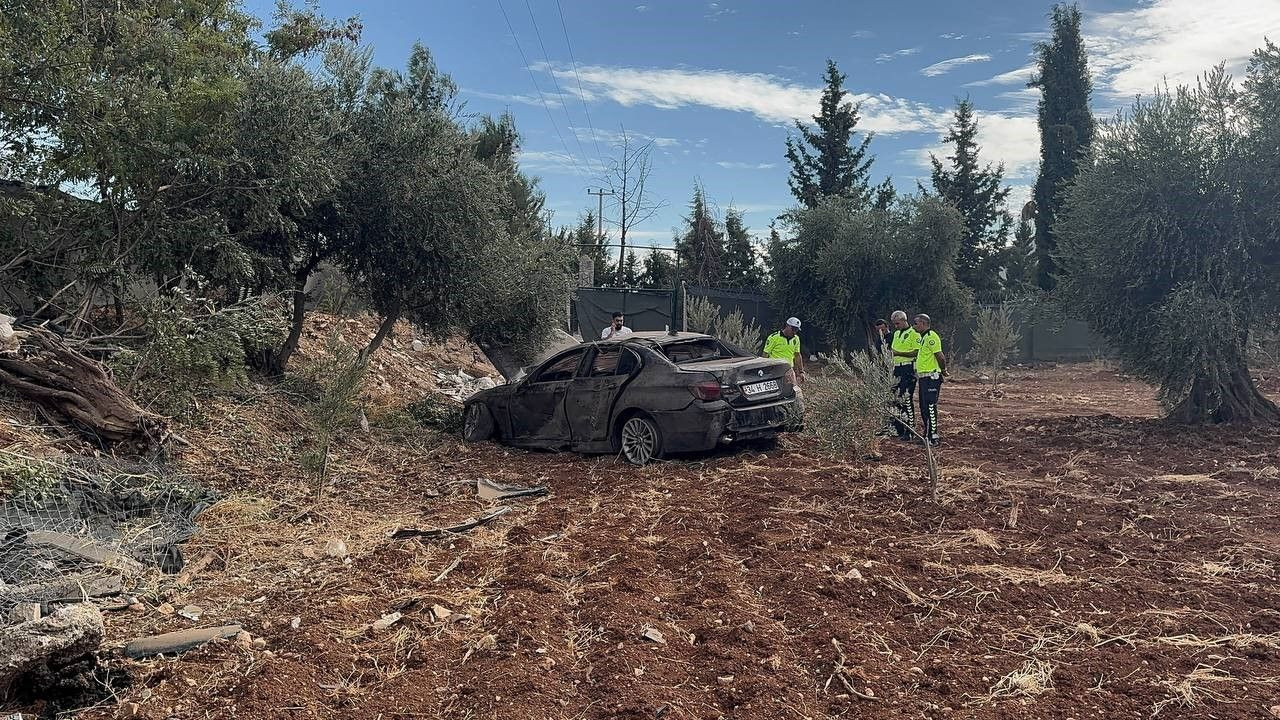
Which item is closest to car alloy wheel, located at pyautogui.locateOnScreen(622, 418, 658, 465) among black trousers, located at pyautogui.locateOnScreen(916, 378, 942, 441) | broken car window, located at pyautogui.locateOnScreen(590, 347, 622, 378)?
broken car window, located at pyautogui.locateOnScreen(590, 347, 622, 378)

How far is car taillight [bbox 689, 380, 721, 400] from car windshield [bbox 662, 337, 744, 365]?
1.79 feet

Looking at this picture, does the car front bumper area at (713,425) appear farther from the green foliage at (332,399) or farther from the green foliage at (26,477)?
the green foliage at (26,477)

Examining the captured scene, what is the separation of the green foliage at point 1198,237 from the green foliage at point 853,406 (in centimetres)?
582

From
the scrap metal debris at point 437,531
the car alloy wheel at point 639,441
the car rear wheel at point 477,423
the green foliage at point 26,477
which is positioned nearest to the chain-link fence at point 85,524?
the green foliage at point 26,477

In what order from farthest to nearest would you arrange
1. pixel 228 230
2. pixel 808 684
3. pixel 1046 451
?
1. pixel 228 230
2. pixel 1046 451
3. pixel 808 684

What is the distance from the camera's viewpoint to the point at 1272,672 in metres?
3.51

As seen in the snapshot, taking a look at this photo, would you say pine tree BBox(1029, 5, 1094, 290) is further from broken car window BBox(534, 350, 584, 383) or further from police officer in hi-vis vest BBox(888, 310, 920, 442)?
broken car window BBox(534, 350, 584, 383)

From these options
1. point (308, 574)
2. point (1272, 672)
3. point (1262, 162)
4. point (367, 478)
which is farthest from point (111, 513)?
point (1262, 162)

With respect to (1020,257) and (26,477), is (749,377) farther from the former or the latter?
(1020,257)

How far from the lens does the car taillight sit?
815 centimetres

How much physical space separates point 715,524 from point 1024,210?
32586 mm

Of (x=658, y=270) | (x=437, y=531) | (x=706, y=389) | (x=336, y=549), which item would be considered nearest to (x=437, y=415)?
(x=706, y=389)

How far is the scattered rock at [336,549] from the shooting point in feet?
18.3

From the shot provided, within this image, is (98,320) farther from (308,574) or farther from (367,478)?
(308,574)
